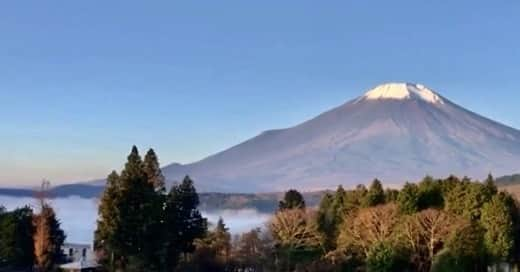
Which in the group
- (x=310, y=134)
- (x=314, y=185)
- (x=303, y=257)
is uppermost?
(x=310, y=134)

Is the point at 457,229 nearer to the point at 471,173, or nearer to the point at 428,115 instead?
the point at 471,173

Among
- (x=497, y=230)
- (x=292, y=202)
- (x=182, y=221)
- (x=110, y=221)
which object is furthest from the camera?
(x=292, y=202)

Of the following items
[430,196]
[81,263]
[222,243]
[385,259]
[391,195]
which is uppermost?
[391,195]

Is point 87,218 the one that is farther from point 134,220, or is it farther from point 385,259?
point 385,259

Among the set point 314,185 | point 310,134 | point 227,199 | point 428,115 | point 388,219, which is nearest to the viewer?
point 388,219

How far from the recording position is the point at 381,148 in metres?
137

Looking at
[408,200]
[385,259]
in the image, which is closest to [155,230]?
[385,259]

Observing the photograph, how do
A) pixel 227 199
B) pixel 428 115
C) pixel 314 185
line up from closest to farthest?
pixel 227 199 < pixel 314 185 < pixel 428 115

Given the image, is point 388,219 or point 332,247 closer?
point 388,219

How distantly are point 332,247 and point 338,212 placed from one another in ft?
6.35

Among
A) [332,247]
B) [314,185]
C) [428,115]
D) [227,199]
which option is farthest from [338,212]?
[428,115]

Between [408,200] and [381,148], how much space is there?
95.8 meters

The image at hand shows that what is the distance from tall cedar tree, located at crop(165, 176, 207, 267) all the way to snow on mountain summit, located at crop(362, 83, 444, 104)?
102849mm

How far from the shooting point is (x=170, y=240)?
43.2m
